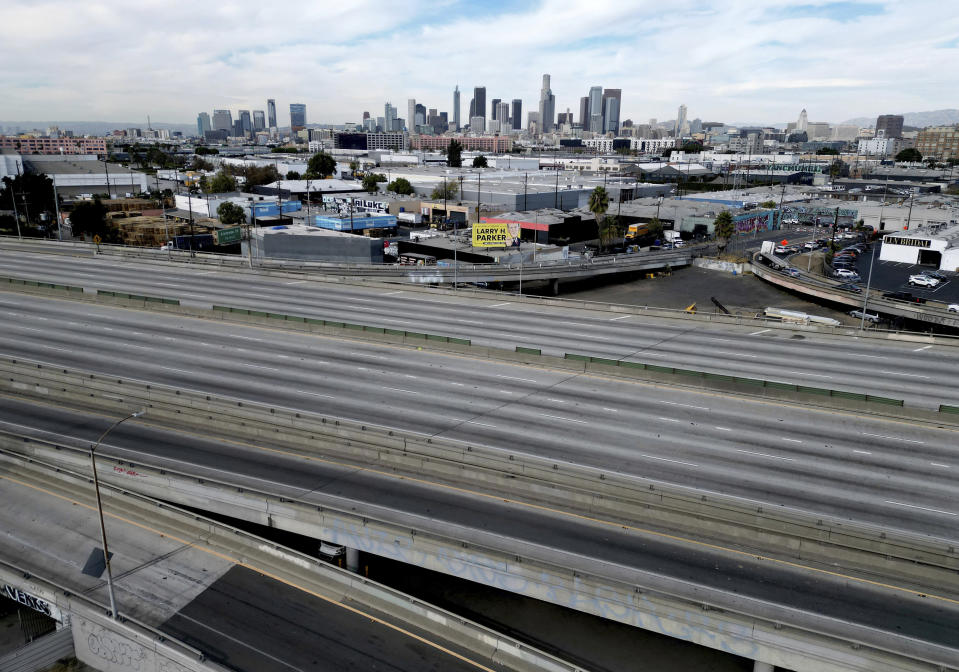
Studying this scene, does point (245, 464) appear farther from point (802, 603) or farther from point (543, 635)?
point (802, 603)

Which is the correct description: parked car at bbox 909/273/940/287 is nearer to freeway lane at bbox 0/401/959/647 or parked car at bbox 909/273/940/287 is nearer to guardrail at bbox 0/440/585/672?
freeway lane at bbox 0/401/959/647

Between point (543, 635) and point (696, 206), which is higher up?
point (696, 206)

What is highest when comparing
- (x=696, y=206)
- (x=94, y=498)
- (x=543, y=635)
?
(x=696, y=206)

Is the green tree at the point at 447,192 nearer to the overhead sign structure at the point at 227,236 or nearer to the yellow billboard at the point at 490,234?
the overhead sign structure at the point at 227,236

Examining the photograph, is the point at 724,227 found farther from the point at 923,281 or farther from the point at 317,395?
the point at 317,395

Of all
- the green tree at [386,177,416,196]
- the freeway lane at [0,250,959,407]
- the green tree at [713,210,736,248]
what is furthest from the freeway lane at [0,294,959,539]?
the green tree at [386,177,416,196]

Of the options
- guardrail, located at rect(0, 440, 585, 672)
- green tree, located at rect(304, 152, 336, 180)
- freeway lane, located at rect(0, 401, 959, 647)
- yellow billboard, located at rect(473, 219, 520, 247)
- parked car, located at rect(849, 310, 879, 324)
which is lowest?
parked car, located at rect(849, 310, 879, 324)

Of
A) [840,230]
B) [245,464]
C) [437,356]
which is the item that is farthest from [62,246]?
[840,230]
